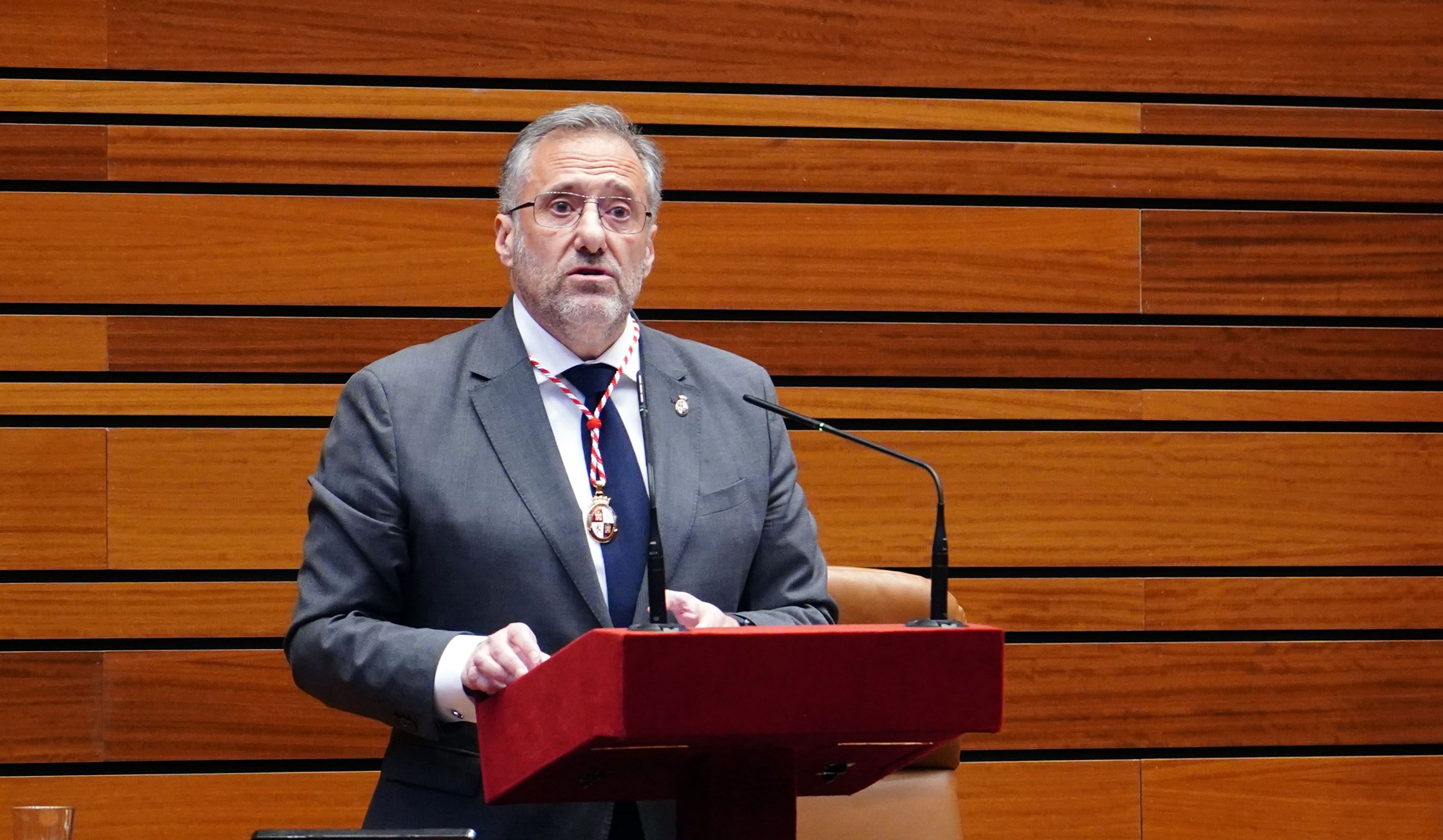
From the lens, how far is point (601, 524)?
6.84 feet

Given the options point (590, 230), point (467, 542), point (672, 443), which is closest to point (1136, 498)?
point (672, 443)

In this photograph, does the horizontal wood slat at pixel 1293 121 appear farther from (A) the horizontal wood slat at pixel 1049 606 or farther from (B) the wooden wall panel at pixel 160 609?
(B) the wooden wall panel at pixel 160 609

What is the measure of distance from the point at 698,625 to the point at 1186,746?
2.15m

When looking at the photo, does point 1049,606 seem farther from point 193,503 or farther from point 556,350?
point 193,503

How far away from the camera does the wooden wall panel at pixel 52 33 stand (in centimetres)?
325

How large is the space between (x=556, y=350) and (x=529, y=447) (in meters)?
0.18

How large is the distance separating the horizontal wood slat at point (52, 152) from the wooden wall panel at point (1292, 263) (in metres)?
2.32

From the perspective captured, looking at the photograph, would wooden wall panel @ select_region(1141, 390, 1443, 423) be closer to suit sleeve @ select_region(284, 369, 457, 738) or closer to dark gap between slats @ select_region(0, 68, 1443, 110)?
dark gap between slats @ select_region(0, 68, 1443, 110)

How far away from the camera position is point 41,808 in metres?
1.62

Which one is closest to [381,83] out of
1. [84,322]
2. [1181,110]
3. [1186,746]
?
[84,322]

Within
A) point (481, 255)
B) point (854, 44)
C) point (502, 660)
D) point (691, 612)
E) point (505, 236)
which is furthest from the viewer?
point (854, 44)

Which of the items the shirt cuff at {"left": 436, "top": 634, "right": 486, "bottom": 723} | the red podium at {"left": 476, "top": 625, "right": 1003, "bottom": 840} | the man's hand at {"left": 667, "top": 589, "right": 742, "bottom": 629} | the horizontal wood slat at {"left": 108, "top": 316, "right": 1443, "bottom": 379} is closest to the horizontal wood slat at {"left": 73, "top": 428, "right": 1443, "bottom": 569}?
the horizontal wood slat at {"left": 108, "top": 316, "right": 1443, "bottom": 379}

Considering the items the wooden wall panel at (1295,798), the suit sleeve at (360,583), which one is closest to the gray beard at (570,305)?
the suit sleeve at (360,583)

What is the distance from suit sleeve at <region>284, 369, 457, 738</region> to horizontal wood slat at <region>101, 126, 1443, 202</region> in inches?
50.6
